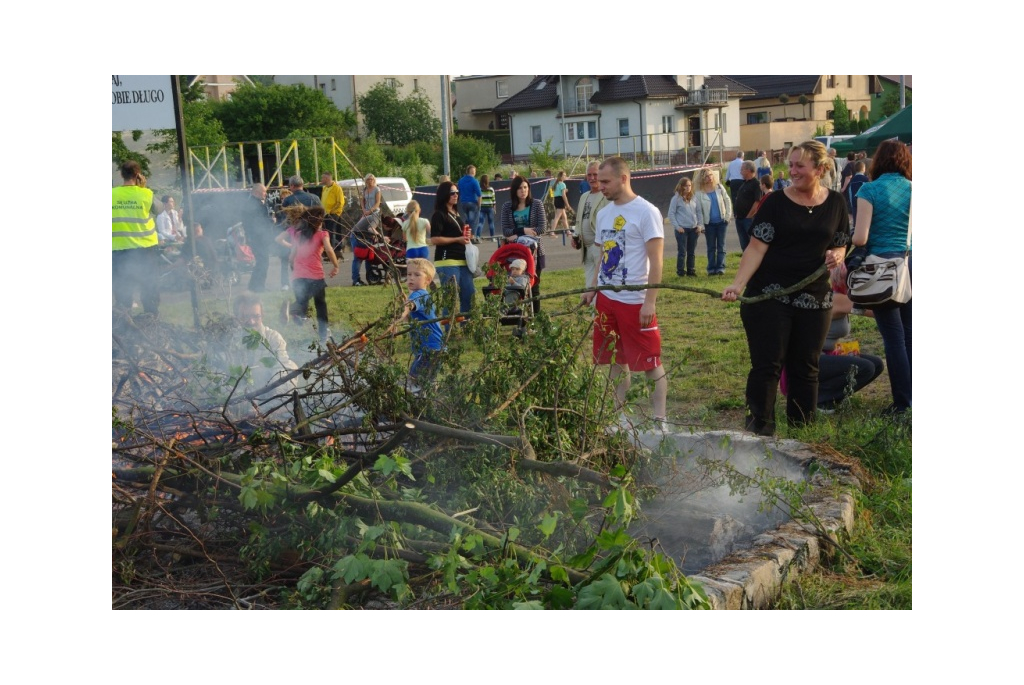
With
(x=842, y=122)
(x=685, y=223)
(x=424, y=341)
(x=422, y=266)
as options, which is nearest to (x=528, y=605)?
(x=424, y=341)

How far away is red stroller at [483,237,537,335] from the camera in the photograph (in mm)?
4223

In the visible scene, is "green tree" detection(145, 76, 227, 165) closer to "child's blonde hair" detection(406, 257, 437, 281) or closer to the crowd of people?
the crowd of people

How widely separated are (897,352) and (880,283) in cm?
47

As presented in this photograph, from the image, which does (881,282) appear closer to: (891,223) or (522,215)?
(891,223)

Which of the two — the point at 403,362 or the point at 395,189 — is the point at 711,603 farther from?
the point at 395,189

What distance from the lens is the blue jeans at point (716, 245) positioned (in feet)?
43.3

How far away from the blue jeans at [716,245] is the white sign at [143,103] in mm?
8078

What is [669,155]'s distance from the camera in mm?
18062

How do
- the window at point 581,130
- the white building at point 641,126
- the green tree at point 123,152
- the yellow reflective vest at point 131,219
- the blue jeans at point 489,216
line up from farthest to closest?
1. the blue jeans at point 489,216
2. the window at point 581,130
3. the white building at point 641,126
4. the green tree at point 123,152
5. the yellow reflective vest at point 131,219

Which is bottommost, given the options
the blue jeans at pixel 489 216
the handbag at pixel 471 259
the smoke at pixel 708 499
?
the smoke at pixel 708 499

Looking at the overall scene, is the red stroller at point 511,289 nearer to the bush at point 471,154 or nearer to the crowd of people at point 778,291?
Result: the crowd of people at point 778,291

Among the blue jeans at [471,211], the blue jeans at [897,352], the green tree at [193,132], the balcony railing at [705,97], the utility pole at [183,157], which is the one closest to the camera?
the blue jeans at [897,352]

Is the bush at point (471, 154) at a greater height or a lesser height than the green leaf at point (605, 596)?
greater

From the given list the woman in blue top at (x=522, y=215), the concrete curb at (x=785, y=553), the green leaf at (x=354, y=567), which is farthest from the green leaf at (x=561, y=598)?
the woman in blue top at (x=522, y=215)
